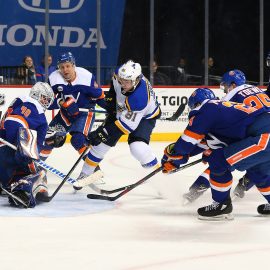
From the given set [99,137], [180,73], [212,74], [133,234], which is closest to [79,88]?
[99,137]

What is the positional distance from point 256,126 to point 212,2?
649cm

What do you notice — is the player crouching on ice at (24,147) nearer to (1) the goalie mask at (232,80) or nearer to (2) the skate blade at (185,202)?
(2) the skate blade at (185,202)

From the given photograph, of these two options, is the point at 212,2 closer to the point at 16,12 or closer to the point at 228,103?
the point at 16,12

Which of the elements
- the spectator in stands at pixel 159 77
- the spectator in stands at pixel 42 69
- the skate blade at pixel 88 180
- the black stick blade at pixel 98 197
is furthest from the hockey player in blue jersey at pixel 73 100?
the spectator in stands at pixel 159 77

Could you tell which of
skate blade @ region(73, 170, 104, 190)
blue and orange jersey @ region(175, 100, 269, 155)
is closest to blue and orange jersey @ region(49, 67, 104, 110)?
skate blade @ region(73, 170, 104, 190)

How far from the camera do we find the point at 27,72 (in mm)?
9195

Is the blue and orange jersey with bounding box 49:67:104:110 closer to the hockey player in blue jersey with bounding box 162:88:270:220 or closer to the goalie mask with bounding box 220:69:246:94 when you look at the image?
the goalie mask with bounding box 220:69:246:94

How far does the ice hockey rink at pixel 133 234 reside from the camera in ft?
11.5

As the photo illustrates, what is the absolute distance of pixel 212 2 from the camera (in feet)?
35.0

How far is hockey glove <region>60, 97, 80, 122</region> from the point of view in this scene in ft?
18.7

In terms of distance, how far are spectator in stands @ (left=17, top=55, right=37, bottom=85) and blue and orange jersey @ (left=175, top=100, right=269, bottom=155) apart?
4908 millimetres

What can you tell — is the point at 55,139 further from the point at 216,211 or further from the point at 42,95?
the point at 216,211

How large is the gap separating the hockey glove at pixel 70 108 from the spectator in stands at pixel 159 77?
13.4ft

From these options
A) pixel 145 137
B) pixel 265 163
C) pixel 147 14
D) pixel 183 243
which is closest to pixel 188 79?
pixel 147 14
